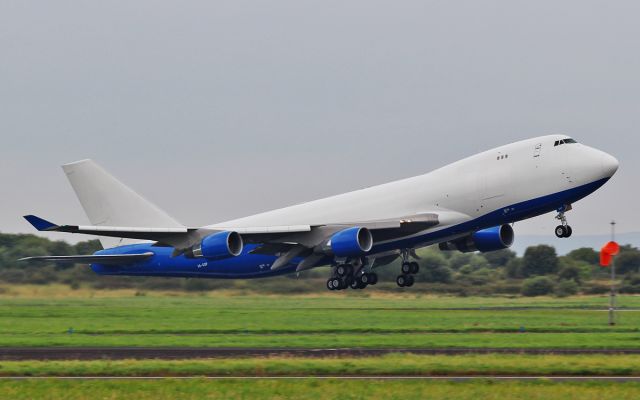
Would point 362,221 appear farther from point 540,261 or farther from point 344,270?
point 540,261

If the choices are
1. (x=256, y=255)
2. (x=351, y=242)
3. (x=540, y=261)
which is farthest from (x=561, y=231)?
(x=540, y=261)

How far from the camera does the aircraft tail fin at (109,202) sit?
56094mm

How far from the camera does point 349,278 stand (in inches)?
1887

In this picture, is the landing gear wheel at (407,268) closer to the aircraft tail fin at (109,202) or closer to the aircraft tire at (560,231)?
the aircraft tire at (560,231)

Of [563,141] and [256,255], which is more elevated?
[563,141]

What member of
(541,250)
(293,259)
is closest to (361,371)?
(293,259)

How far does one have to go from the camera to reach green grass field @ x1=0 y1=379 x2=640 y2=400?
63.3 feet

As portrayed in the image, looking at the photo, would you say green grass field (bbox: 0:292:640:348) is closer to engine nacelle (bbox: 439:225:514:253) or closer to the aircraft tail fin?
engine nacelle (bbox: 439:225:514:253)

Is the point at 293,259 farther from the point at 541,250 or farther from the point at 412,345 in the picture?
the point at 541,250

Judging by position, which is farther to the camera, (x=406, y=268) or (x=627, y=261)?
(x=627, y=261)

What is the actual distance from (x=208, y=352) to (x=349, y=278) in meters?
19.2

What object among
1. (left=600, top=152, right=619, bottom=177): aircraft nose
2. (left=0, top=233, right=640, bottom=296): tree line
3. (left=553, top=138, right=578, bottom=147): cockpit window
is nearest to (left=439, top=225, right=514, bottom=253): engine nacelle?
(left=553, top=138, right=578, bottom=147): cockpit window

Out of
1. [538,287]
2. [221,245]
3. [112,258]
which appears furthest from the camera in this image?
[538,287]

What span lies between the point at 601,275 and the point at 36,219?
55180 mm
